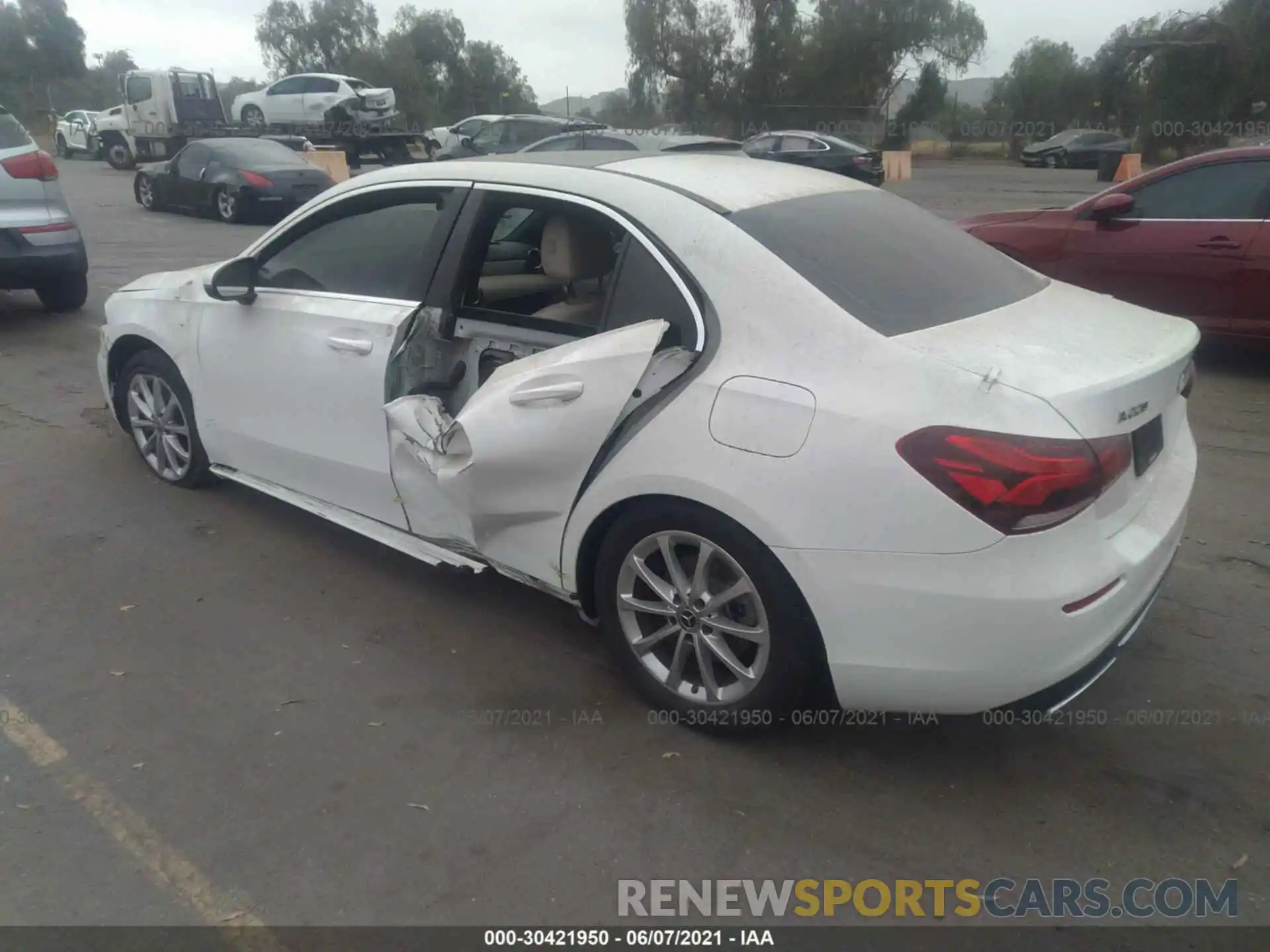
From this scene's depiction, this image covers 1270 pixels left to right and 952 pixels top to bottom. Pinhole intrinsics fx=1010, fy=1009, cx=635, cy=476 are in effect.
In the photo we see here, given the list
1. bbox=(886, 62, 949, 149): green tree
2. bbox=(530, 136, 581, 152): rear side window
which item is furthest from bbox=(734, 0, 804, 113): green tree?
bbox=(530, 136, 581, 152): rear side window

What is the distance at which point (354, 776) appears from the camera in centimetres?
297

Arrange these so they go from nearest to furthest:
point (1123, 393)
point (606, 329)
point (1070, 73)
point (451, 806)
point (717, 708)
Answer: point (1123, 393) < point (451, 806) < point (717, 708) < point (606, 329) < point (1070, 73)

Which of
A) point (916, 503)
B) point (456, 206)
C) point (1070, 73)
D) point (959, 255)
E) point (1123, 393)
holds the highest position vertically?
point (1070, 73)

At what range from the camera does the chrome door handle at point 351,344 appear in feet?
12.3

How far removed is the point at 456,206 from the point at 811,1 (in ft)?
163

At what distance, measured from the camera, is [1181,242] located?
671 cm

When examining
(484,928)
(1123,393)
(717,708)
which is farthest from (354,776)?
(1123,393)

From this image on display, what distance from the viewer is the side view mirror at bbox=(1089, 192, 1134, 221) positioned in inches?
270

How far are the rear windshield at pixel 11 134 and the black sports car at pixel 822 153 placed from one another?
17.8 m

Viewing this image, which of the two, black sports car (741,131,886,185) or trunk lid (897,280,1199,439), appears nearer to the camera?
trunk lid (897,280,1199,439)

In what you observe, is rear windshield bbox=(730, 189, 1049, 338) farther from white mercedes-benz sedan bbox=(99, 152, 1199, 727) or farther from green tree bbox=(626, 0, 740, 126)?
green tree bbox=(626, 0, 740, 126)

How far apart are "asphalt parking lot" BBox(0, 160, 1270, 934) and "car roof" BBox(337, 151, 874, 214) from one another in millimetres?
1375

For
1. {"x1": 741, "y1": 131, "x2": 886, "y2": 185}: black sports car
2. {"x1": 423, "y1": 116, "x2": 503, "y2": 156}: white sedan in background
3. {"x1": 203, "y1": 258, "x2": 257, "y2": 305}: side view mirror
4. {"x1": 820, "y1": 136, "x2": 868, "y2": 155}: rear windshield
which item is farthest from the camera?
{"x1": 423, "y1": 116, "x2": 503, "y2": 156}: white sedan in background

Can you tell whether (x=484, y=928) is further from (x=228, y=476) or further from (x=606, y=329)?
(x=228, y=476)
